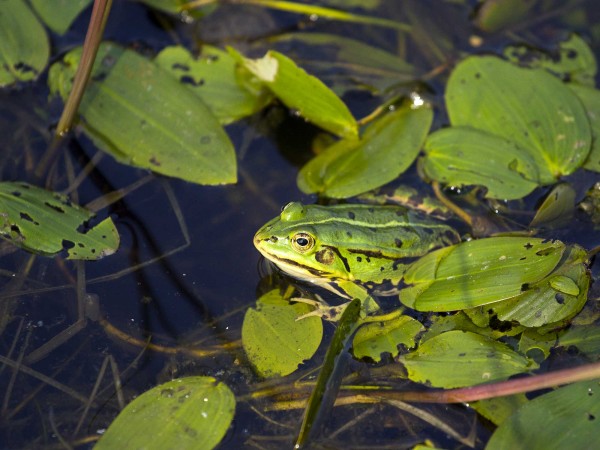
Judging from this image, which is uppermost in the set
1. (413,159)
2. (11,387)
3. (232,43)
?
(232,43)

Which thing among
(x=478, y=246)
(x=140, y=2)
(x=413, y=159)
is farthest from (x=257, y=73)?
(x=478, y=246)

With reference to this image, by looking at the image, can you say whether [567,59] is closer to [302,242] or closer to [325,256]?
[325,256]

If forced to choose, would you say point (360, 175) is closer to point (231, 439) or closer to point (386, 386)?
point (386, 386)

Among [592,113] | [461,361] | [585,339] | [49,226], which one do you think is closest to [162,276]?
[49,226]

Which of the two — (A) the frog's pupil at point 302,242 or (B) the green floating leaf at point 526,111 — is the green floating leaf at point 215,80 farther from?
(B) the green floating leaf at point 526,111

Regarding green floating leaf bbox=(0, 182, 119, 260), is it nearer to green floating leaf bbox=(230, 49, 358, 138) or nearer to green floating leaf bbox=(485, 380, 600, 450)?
green floating leaf bbox=(230, 49, 358, 138)

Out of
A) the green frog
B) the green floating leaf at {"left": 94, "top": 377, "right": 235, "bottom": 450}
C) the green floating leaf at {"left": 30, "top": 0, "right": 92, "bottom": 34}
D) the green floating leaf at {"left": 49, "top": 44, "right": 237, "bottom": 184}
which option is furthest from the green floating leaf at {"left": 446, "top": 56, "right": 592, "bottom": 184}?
the green floating leaf at {"left": 30, "top": 0, "right": 92, "bottom": 34}
